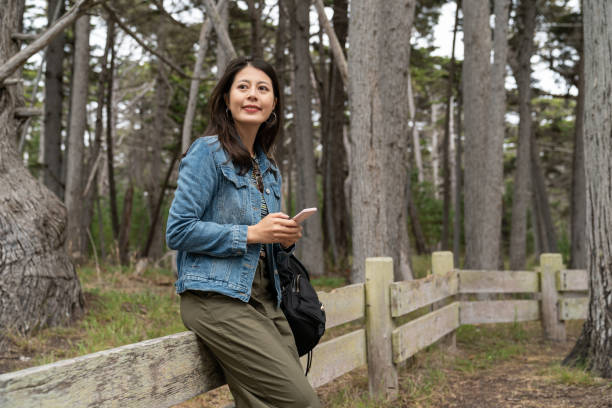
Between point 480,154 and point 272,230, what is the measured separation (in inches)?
311

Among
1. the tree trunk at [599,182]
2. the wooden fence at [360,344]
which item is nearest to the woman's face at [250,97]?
the wooden fence at [360,344]

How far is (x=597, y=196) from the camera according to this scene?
4980mm

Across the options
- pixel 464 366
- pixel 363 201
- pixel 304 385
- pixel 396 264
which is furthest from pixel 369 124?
pixel 304 385

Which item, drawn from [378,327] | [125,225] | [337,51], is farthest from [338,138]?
[378,327]

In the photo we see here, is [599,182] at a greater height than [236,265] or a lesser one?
greater

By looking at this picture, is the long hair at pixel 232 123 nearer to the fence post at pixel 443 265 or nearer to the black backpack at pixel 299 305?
the black backpack at pixel 299 305

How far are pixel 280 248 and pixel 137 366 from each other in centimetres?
79

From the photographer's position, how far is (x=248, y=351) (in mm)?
2104

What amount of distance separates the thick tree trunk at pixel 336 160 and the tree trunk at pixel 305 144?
3.55ft

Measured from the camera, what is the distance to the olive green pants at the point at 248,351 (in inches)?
82.8

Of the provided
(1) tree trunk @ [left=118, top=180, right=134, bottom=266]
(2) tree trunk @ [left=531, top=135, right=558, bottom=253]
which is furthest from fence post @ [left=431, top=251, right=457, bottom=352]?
(2) tree trunk @ [left=531, top=135, right=558, bottom=253]

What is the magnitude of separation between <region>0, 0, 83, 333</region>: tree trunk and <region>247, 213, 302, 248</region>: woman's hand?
3759 mm

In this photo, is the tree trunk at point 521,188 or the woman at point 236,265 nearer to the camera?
the woman at point 236,265

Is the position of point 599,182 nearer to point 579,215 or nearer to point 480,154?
point 480,154
